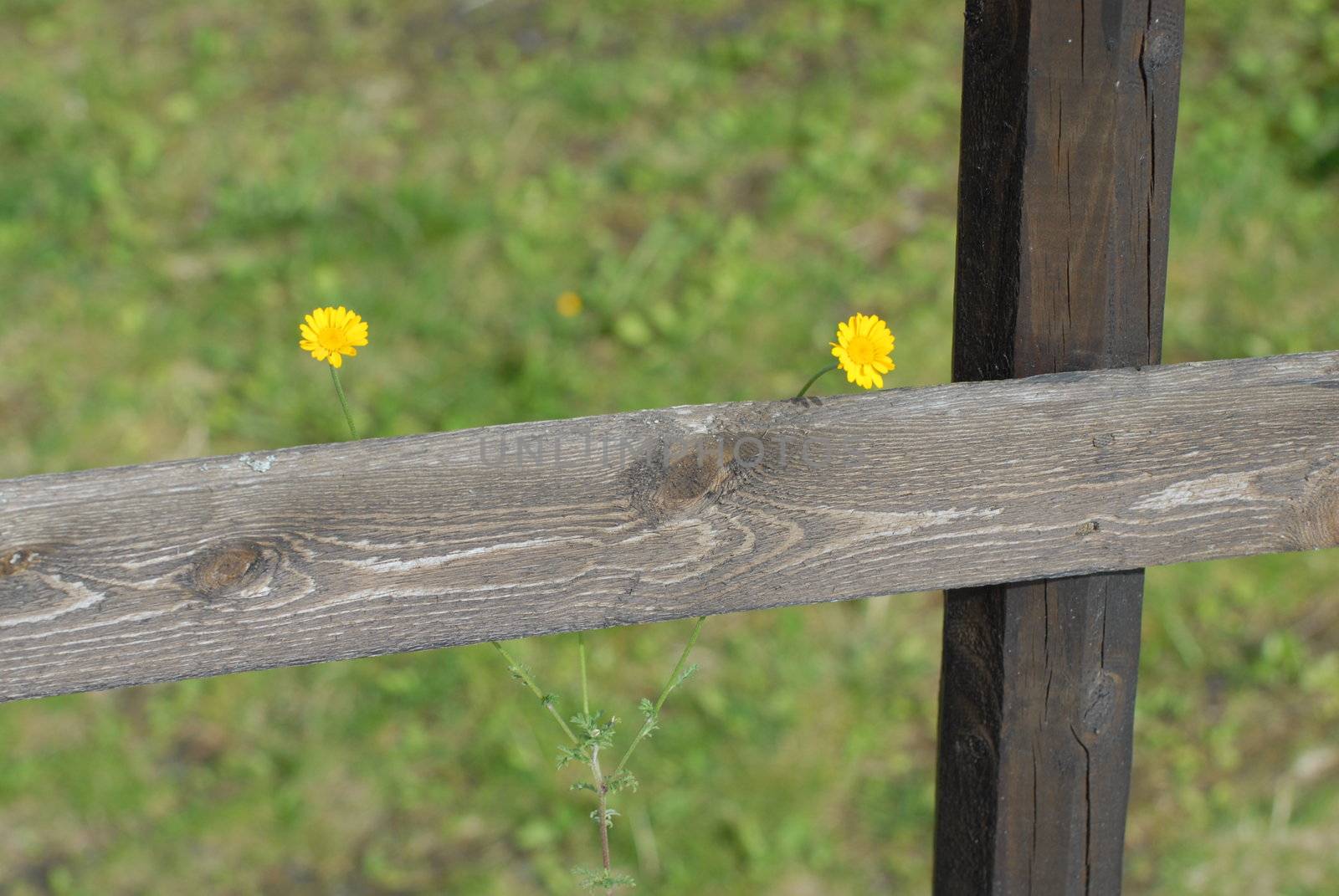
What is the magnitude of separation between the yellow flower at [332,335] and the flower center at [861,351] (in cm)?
58

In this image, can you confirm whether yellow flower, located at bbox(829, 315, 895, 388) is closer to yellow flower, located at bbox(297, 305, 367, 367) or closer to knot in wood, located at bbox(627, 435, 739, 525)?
knot in wood, located at bbox(627, 435, 739, 525)

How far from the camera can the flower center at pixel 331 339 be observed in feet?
4.65

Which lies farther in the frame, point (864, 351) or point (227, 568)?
point (864, 351)

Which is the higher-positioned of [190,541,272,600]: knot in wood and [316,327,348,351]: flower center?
[316,327,348,351]: flower center

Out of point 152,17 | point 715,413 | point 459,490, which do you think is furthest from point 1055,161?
point 152,17

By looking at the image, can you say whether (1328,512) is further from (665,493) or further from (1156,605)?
(1156,605)

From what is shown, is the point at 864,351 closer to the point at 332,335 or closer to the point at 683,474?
the point at 683,474

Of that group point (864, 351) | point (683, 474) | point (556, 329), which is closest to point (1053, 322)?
point (864, 351)

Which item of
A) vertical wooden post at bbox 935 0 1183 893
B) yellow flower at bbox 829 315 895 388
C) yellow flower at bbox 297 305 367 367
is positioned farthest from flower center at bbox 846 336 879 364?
yellow flower at bbox 297 305 367 367

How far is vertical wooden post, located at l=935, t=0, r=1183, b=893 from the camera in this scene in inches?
50.2

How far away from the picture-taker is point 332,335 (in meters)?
1.43

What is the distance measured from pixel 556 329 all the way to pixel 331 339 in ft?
7.32

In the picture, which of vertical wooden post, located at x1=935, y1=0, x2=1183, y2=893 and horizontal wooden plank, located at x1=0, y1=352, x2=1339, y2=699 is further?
vertical wooden post, located at x1=935, y1=0, x2=1183, y2=893

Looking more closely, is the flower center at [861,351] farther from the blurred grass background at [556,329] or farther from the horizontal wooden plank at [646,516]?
the blurred grass background at [556,329]
